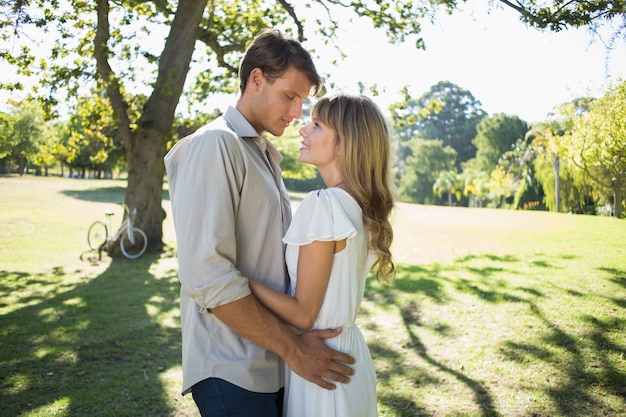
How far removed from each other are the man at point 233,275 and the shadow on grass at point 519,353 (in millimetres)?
3006

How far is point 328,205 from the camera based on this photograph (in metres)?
2.05

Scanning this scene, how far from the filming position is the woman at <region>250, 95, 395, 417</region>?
2.01m

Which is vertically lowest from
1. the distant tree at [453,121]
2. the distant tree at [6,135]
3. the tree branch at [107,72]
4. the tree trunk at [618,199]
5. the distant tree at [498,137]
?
the tree trunk at [618,199]

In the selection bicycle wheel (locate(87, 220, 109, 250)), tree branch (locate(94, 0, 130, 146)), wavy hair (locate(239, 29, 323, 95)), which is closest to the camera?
wavy hair (locate(239, 29, 323, 95))

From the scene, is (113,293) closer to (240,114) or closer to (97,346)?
(97,346)

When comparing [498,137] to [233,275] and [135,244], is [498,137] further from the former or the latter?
[233,275]

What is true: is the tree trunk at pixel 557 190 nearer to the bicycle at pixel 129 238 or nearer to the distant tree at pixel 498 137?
Answer: the bicycle at pixel 129 238

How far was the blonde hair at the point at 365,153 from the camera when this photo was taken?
2.17 m

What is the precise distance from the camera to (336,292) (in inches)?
82.4

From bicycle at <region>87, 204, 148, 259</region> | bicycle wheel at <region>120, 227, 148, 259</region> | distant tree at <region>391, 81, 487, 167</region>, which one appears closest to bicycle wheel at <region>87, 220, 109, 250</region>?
bicycle at <region>87, 204, 148, 259</region>

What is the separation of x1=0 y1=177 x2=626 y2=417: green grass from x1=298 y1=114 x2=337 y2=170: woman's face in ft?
1.61

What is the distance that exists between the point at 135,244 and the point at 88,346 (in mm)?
6603

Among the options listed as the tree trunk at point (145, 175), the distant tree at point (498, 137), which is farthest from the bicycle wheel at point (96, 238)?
the distant tree at point (498, 137)

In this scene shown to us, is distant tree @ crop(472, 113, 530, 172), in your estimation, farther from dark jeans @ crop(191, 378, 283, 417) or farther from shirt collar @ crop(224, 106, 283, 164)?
dark jeans @ crop(191, 378, 283, 417)
